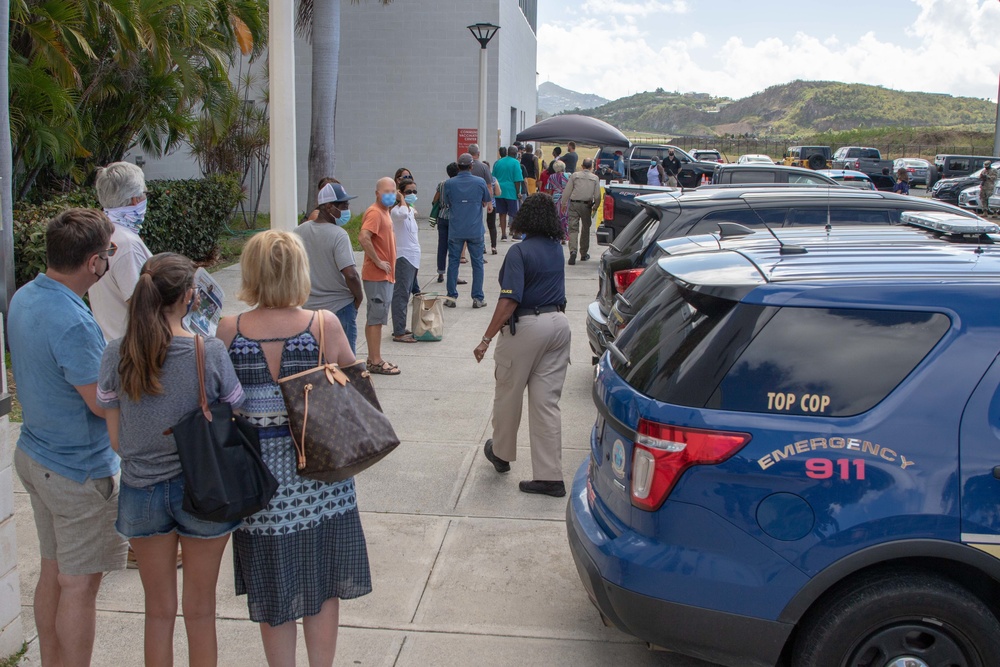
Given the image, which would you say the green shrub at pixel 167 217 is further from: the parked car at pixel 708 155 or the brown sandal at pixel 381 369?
the parked car at pixel 708 155

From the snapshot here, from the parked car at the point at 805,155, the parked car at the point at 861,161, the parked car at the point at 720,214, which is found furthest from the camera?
the parked car at the point at 805,155

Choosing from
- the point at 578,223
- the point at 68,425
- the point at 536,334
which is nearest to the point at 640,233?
the point at 536,334

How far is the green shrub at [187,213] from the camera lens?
1223 cm

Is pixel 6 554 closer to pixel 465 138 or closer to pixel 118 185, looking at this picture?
pixel 118 185

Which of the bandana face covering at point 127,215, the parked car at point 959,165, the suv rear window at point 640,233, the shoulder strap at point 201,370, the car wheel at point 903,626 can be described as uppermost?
the parked car at point 959,165

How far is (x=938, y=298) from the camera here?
126 inches

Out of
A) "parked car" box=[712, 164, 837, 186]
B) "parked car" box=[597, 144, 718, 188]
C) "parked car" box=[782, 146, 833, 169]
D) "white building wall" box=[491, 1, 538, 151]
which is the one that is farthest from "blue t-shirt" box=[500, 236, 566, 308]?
"parked car" box=[782, 146, 833, 169]

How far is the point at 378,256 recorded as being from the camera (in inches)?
319

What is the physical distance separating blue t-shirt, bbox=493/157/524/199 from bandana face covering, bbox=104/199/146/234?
12.2 metres

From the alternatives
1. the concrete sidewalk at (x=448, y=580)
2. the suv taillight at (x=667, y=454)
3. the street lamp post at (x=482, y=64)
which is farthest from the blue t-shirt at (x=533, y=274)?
the street lamp post at (x=482, y=64)

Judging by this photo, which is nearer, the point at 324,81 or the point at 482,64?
the point at 324,81

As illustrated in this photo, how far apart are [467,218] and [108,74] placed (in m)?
5.17

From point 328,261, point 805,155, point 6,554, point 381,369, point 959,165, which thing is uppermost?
point 805,155

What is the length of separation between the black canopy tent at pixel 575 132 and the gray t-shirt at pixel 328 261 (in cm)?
1397
